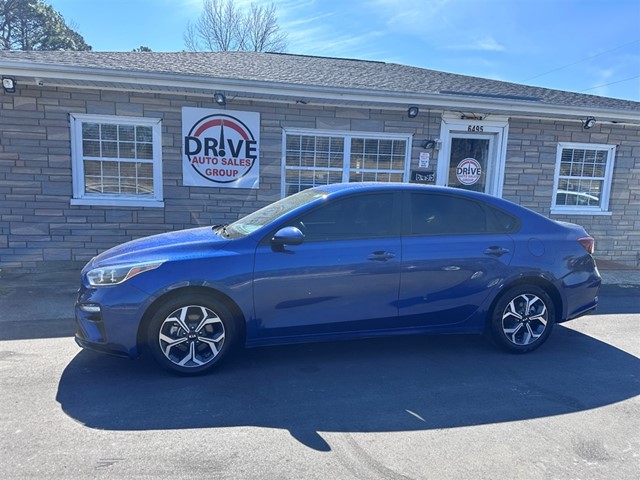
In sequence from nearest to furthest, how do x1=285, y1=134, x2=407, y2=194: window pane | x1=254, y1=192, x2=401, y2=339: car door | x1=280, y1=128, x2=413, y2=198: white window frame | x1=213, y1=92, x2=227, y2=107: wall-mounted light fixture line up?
x1=254, y1=192, x2=401, y2=339: car door
x1=213, y1=92, x2=227, y2=107: wall-mounted light fixture
x1=280, y1=128, x2=413, y2=198: white window frame
x1=285, y1=134, x2=407, y2=194: window pane

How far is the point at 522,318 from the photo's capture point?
14.8 ft

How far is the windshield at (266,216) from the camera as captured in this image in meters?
4.22

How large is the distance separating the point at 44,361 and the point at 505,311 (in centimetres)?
428

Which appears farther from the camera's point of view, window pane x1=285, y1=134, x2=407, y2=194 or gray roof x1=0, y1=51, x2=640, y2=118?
window pane x1=285, y1=134, x2=407, y2=194

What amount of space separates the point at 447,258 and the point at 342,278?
3.37 feet

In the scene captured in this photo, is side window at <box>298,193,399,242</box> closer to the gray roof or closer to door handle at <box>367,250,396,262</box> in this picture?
door handle at <box>367,250,396,262</box>

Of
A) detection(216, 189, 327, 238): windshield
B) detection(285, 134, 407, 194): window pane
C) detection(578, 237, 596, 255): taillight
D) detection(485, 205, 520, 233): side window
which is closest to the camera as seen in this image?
detection(216, 189, 327, 238): windshield

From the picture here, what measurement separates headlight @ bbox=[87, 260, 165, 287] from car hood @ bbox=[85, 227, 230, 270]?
53 millimetres

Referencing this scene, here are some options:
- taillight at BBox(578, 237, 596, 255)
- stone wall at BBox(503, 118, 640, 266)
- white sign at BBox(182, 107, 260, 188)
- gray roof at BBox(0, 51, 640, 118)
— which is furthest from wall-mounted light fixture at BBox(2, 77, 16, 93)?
stone wall at BBox(503, 118, 640, 266)

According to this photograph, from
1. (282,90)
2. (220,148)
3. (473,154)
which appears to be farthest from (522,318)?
(220,148)

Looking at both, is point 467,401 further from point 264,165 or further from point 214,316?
point 264,165

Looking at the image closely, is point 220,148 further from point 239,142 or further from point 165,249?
point 165,249

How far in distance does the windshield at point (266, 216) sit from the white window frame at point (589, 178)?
6581 millimetres

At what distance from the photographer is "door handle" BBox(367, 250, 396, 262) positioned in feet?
13.5
